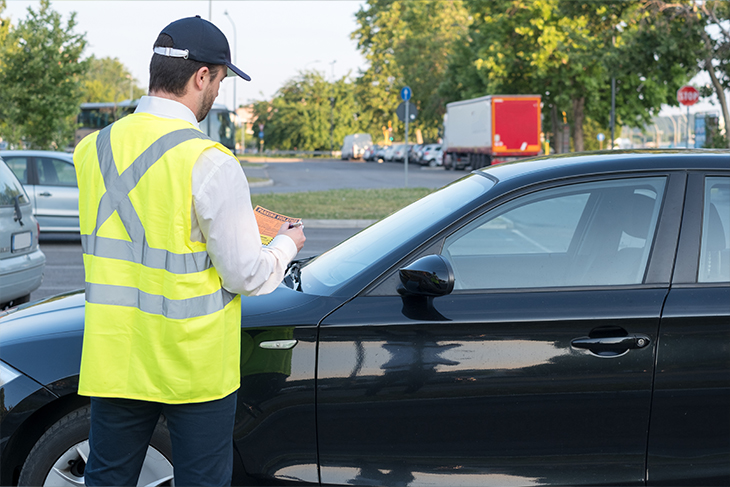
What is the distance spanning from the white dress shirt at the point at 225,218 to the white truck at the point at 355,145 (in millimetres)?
69980

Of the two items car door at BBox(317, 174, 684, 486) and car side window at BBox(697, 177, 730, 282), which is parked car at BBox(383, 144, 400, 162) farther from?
car door at BBox(317, 174, 684, 486)

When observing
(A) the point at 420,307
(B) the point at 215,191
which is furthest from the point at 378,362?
(B) the point at 215,191

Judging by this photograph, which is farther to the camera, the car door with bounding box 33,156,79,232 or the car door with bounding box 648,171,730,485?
the car door with bounding box 33,156,79,232

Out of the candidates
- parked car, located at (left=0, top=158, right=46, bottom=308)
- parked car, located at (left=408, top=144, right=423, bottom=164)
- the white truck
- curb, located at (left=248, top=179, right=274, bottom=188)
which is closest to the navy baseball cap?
parked car, located at (left=0, top=158, right=46, bottom=308)

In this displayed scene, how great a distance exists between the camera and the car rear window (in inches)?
254

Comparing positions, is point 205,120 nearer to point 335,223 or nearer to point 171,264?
point 335,223

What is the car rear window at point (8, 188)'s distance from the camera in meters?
6.45

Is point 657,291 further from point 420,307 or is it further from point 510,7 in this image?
point 510,7

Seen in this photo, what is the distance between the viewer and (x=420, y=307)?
8.86 ft

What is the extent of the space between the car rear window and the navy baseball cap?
499cm

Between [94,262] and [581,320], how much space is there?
1.62 meters

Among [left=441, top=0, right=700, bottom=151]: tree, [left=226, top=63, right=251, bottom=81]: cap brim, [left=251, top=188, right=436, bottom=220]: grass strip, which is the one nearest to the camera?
[left=226, top=63, right=251, bottom=81]: cap brim

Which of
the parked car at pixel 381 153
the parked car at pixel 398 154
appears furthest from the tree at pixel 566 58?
the parked car at pixel 381 153

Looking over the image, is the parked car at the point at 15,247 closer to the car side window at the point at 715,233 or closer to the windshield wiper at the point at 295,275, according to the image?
the windshield wiper at the point at 295,275
